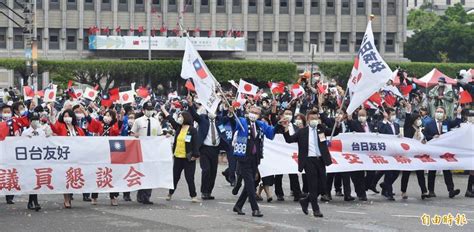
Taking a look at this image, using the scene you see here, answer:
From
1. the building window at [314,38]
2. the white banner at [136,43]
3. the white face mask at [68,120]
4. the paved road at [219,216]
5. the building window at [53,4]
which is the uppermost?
the building window at [53,4]

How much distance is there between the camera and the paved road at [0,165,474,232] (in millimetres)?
13641

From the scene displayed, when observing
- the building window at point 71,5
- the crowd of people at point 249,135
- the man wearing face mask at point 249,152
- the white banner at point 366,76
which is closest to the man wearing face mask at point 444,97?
the crowd of people at point 249,135

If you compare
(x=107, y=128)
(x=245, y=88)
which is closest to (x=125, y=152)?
(x=107, y=128)

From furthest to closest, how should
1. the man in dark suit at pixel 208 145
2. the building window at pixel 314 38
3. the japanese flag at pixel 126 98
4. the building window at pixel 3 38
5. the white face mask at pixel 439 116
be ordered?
the building window at pixel 314 38, the building window at pixel 3 38, the japanese flag at pixel 126 98, the white face mask at pixel 439 116, the man in dark suit at pixel 208 145

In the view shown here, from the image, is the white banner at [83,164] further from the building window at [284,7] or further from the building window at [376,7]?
the building window at [376,7]

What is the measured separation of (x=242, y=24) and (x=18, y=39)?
1849 cm

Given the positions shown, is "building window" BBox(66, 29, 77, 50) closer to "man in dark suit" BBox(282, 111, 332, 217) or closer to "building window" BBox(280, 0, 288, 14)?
"building window" BBox(280, 0, 288, 14)

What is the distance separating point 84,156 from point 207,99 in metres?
2.19

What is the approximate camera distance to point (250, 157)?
14859 mm

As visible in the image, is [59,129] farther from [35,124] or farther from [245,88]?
[245,88]

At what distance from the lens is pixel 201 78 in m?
15.6

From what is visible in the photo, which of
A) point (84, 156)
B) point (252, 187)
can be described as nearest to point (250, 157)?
point (252, 187)

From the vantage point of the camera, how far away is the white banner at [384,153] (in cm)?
1762

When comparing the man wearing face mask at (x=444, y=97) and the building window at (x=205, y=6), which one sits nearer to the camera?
the man wearing face mask at (x=444, y=97)
